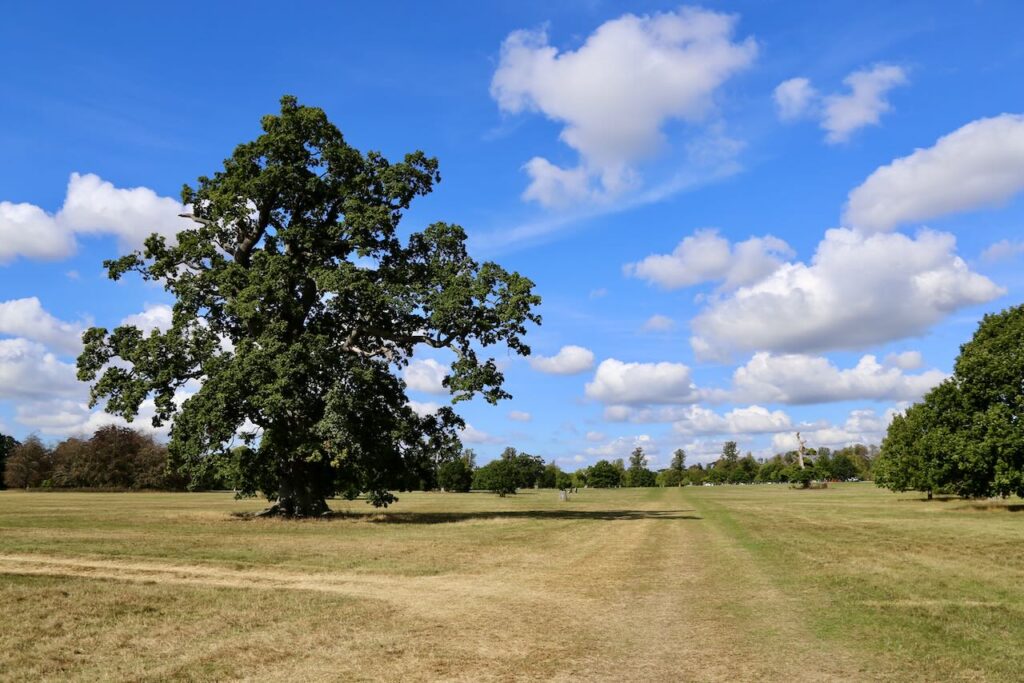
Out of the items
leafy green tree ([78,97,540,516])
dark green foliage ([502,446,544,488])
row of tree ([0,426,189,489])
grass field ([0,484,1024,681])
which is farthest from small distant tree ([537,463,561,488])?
grass field ([0,484,1024,681])

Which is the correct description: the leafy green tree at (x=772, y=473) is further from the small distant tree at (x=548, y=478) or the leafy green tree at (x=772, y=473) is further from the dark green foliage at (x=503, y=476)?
the dark green foliage at (x=503, y=476)

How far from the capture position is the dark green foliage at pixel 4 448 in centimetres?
12644

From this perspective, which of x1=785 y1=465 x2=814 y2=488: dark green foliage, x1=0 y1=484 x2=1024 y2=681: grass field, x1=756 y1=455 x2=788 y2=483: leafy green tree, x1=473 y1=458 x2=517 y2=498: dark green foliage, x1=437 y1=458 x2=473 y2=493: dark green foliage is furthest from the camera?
x1=756 y1=455 x2=788 y2=483: leafy green tree

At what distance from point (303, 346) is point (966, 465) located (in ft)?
129

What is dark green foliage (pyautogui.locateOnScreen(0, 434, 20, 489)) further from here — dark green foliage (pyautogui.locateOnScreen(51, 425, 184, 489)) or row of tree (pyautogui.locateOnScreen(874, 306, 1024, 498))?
row of tree (pyautogui.locateOnScreen(874, 306, 1024, 498))

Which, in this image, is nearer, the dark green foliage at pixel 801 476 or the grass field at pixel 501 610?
the grass field at pixel 501 610

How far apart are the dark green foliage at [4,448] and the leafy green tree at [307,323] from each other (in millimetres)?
120700

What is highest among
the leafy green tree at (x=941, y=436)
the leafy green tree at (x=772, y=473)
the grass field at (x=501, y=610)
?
the leafy green tree at (x=941, y=436)

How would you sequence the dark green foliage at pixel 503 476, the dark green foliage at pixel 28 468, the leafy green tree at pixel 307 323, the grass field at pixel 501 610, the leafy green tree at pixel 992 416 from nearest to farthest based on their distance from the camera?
the grass field at pixel 501 610, the leafy green tree at pixel 307 323, the leafy green tree at pixel 992 416, the dark green foliage at pixel 503 476, the dark green foliage at pixel 28 468

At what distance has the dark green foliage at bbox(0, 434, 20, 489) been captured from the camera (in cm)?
12644

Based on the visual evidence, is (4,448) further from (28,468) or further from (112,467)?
(112,467)

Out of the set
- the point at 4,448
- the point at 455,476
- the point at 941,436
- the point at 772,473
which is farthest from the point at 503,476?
the point at 772,473

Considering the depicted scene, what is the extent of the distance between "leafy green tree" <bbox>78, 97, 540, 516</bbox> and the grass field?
916 centimetres

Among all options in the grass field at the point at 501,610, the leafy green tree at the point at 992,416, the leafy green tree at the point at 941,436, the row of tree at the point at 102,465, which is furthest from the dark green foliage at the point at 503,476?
the grass field at the point at 501,610
